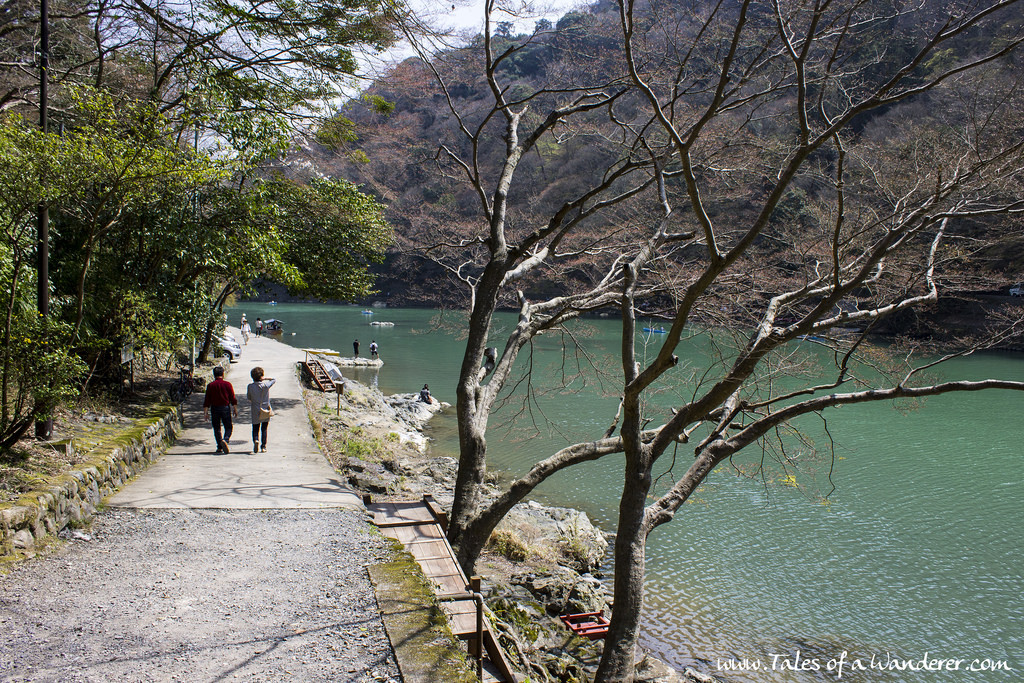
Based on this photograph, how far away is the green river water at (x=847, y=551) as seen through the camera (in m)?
8.91

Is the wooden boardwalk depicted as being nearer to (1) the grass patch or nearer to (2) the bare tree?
(2) the bare tree

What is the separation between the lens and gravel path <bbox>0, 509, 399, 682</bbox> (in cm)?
392

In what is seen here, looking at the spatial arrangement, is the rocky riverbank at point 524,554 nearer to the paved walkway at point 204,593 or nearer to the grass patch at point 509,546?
the grass patch at point 509,546

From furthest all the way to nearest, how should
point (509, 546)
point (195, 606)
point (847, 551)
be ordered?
1. point (847, 551)
2. point (509, 546)
3. point (195, 606)

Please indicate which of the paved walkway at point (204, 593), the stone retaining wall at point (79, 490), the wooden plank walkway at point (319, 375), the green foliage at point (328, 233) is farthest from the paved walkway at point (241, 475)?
the wooden plank walkway at point (319, 375)

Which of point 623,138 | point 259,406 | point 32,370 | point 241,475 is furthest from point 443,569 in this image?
point 623,138

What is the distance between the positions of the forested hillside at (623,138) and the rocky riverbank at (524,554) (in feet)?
12.5

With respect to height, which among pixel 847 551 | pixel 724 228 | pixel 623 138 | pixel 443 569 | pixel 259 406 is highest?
pixel 623 138

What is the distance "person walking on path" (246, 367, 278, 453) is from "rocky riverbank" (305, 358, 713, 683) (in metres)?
1.23

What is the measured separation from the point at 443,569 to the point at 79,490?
3.50 meters

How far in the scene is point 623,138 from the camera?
8.95 m

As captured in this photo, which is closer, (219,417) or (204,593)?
(204,593)

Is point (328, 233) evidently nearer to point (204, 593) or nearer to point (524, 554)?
point (524, 554)

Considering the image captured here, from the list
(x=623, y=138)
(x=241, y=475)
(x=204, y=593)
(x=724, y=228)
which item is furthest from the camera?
(x=724, y=228)
